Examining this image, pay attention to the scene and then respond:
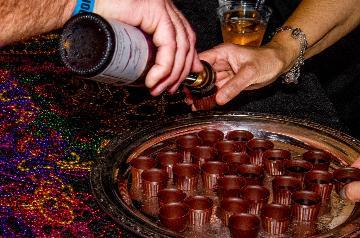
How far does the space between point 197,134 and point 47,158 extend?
0.43 meters

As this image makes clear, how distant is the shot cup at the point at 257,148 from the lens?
4.93ft

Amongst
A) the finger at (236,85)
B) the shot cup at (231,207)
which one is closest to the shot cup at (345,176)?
the shot cup at (231,207)

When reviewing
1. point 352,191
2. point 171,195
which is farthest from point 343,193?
point 171,195

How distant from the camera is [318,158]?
147 cm

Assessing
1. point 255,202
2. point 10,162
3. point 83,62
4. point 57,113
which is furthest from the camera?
point 57,113

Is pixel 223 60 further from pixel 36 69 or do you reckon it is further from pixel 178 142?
pixel 36 69

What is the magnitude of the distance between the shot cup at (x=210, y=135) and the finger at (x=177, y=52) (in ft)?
0.92

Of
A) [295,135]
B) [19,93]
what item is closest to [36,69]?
[19,93]

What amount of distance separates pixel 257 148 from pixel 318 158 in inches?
6.5

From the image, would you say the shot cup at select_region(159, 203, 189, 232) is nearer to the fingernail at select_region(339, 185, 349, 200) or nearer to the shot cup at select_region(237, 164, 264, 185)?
the shot cup at select_region(237, 164, 264, 185)

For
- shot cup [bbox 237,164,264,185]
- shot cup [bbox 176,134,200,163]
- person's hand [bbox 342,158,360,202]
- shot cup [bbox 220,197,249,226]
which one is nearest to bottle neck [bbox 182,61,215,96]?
shot cup [bbox 176,134,200,163]

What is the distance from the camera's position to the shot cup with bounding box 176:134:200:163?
1.50 m

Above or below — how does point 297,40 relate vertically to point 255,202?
above

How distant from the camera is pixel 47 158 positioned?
57.1 inches
